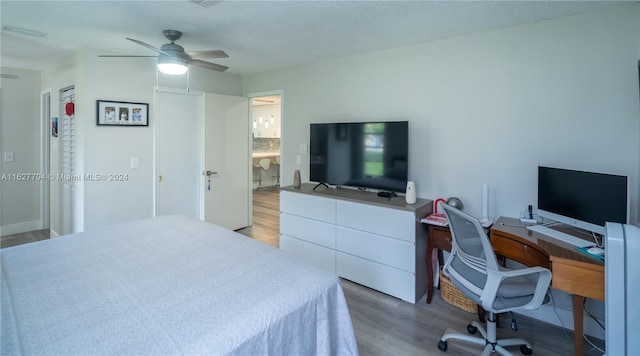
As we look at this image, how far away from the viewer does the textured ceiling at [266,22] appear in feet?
7.48

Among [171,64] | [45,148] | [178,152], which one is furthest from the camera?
[45,148]

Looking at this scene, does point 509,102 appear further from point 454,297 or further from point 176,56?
point 176,56

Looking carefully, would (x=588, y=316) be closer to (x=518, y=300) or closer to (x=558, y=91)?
(x=518, y=300)

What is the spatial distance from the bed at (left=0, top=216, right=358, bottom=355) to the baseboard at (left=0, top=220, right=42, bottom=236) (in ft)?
12.0

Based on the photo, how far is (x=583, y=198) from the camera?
210cm

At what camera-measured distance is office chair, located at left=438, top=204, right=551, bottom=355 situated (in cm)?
186

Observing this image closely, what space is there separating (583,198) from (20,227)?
6709 millimetres

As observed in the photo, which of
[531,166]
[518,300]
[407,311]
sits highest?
[531,166]

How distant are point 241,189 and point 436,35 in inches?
132

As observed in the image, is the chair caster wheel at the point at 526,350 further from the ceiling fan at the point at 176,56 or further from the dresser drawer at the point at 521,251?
the ceiling fan at the point at 176,56

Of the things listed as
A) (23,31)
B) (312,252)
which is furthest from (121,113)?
(312,252)

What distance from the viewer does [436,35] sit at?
2.86 metres

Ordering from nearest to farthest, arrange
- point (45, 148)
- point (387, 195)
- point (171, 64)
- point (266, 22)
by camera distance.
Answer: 1. point (266, 22)
2. point (171, 64)
3. point (387, 195)
4. point (45, 148)

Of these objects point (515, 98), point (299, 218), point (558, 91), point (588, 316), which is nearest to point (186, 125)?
point (299, 218)
